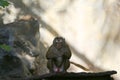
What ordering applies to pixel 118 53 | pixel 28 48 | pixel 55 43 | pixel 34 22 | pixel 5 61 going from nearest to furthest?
1. pixel 55 43
2. pixel 5 61
3. pixel 28 48
4. pixel 34 22
5. pixel 118 53

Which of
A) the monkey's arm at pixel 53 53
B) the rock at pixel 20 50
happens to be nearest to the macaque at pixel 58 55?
the monkey's arm at pixel 53 53

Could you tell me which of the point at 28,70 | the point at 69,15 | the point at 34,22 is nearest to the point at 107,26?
the point at 69,15

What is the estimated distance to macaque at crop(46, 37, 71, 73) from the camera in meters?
5.84

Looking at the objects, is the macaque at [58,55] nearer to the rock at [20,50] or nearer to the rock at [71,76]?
the rock at [20,50]

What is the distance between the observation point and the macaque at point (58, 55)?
5.84 m

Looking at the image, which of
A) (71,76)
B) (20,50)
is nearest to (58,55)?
(71,76)

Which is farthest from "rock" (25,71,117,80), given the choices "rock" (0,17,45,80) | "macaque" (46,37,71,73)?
"rock" (0,17,45,80)

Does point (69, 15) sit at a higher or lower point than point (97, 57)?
higher

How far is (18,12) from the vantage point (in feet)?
30.8

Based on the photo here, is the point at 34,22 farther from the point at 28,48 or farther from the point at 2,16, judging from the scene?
the point at 2,16

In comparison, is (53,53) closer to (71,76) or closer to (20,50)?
(71,76)

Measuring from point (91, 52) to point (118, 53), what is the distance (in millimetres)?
619

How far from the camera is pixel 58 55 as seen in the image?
5.85 metres

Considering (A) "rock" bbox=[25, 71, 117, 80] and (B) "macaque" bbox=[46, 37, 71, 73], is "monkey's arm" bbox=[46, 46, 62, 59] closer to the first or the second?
(B) "macaque" bbox=[46, 37, 71, 73]
